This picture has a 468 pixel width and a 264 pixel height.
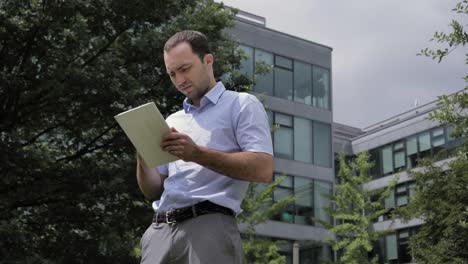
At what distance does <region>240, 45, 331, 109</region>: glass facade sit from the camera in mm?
32219

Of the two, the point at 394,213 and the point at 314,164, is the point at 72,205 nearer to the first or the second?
the point at 394,213

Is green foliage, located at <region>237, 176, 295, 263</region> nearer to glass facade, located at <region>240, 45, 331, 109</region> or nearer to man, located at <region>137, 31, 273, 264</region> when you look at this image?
glass facade, located at <region>240, 45, 331, 109</region>

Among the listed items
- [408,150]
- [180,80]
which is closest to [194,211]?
[180,80]

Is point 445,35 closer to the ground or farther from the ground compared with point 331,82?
closer to the ground

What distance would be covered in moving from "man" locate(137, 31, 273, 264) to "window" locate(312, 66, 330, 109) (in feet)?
102

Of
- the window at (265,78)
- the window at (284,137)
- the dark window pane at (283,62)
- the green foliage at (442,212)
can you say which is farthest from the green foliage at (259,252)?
the dark window pane at (283,62)

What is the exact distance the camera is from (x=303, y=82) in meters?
33.8

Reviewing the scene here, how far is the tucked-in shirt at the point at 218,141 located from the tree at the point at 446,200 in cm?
898

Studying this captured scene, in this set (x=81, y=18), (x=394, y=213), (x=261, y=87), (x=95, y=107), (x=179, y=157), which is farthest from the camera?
(x=261, y=87)

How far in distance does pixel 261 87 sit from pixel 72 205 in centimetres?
1896

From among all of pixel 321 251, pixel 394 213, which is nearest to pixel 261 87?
pixel 321 251

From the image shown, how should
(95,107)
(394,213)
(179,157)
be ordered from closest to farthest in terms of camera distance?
(179,157)
(95,107)
(394,213)

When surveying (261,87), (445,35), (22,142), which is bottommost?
(22,142)

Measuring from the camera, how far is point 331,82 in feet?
114
